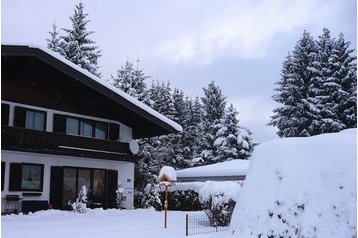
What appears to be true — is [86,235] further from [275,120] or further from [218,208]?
[275,120]

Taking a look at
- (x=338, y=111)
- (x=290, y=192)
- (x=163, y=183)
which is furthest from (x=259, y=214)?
(x=338, y=111)

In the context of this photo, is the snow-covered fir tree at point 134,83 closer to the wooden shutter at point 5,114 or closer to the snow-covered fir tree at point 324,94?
the snow-covered fir tree at point 324,94

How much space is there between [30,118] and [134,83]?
54.6 feet

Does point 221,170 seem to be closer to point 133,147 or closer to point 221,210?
point 133,147

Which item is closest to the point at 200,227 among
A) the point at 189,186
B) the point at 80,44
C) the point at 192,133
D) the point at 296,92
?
the point at 189,186

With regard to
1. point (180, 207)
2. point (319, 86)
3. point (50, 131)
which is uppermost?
point (319, 86)

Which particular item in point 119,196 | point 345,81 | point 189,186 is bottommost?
point 119,196

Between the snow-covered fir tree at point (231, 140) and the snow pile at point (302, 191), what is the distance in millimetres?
31195

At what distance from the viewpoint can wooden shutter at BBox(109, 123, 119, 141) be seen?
25703 millimetres

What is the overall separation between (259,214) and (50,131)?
15.6m

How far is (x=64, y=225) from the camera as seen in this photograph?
15.0 m

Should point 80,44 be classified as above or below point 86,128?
above

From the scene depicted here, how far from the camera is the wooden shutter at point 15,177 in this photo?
20.5 m

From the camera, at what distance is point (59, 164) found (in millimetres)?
22750
